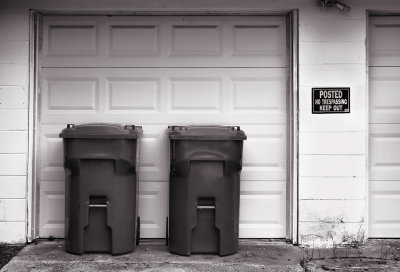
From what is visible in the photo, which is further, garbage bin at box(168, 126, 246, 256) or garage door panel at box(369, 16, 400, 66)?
garage door panel at box(369, 16, 400, 66)

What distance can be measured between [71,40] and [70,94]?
0.59 m

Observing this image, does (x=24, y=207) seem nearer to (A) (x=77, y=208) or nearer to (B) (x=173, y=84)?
(A) (x=77, y=208)

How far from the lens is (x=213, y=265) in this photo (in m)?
4.99

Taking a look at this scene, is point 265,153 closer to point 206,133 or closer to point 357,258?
point 206,133

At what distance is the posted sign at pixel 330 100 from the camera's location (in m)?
5.67

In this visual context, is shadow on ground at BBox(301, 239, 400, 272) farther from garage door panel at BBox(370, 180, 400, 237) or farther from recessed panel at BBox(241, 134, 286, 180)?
recessed panel at BBox(241, 134, 286, 180)

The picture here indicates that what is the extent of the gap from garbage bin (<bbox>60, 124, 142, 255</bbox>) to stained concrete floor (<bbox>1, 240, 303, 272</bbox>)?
19 cm

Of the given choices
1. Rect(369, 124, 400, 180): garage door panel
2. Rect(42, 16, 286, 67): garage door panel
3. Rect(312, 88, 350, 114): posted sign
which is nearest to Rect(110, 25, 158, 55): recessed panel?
Rect(42, 16, 286, 67): garage door panel

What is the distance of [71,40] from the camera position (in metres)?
5.89

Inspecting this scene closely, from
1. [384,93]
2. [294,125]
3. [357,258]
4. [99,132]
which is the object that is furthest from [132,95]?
[357,258]

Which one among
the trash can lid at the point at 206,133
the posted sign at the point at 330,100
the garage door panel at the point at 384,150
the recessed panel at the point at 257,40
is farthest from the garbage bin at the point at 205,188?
the garage door panel at the point at 384,150

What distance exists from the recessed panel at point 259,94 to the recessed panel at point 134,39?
3.26ft

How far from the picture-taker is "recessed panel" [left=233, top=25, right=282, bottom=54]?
5.90 metres

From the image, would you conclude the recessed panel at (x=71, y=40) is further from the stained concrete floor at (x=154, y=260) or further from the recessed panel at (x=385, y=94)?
the recessed panel at (x=385, y=94)
